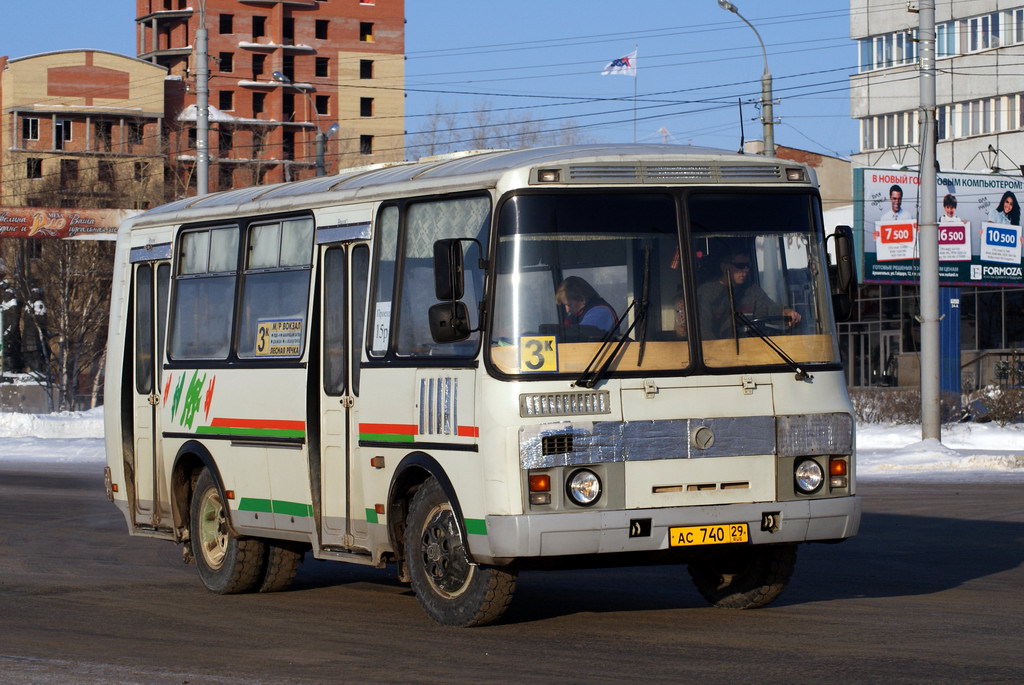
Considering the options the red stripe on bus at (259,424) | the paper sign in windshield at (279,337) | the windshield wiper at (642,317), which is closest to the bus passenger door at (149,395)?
the red stripe on bus at (259,424)

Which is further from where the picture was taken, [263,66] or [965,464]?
[263,66]

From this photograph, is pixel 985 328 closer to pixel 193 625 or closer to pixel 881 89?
pixel 881 89

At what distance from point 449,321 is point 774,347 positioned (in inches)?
74.6

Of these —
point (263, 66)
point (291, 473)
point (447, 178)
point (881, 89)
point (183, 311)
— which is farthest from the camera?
point (263, 66)

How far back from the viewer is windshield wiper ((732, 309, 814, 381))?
9.99m

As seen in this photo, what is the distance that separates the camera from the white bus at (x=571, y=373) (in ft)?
31.2

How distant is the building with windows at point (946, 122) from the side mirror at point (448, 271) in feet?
163

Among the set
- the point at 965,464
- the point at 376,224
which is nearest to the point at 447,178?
the point at 376,224

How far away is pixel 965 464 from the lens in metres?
27.3

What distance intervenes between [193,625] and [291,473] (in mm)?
1368

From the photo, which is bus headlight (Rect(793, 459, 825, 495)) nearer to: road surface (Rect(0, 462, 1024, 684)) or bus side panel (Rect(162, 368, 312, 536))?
road surface (Rect(0, 462, 1024, 684))

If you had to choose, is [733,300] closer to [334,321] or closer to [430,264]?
[430,264]

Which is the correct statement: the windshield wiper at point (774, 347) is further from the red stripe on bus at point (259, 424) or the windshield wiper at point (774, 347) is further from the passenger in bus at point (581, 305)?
the red stripe on bus at point (259, 424)

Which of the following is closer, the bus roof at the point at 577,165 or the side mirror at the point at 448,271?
the side mirror at the point at 448,271
